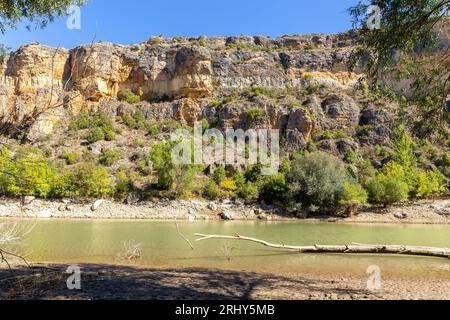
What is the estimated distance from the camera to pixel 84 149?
4747 cm

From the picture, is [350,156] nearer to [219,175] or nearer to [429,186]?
[429,186]

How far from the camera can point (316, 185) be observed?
119ft

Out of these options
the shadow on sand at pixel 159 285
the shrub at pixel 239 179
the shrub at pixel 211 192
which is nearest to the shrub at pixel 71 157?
the shrub at pixel 211 192

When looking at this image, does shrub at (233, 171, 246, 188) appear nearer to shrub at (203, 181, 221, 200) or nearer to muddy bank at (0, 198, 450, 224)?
shrub at (203, 181, 221, 200)

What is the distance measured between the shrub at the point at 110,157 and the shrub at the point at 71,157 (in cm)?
277

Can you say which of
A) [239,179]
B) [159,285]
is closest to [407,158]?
[239,179]

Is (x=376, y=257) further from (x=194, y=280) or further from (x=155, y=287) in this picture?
(x=155, y=287)

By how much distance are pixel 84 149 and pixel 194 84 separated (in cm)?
2390

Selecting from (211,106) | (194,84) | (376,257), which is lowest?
(376,257)

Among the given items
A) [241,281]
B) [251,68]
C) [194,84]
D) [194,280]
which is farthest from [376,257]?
[251,68]

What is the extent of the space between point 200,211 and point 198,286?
1089 inches

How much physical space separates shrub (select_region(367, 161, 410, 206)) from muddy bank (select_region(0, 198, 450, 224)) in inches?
42.2

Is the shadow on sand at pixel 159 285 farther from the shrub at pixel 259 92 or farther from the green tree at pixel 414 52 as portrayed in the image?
the shrub at pixel 259 92
